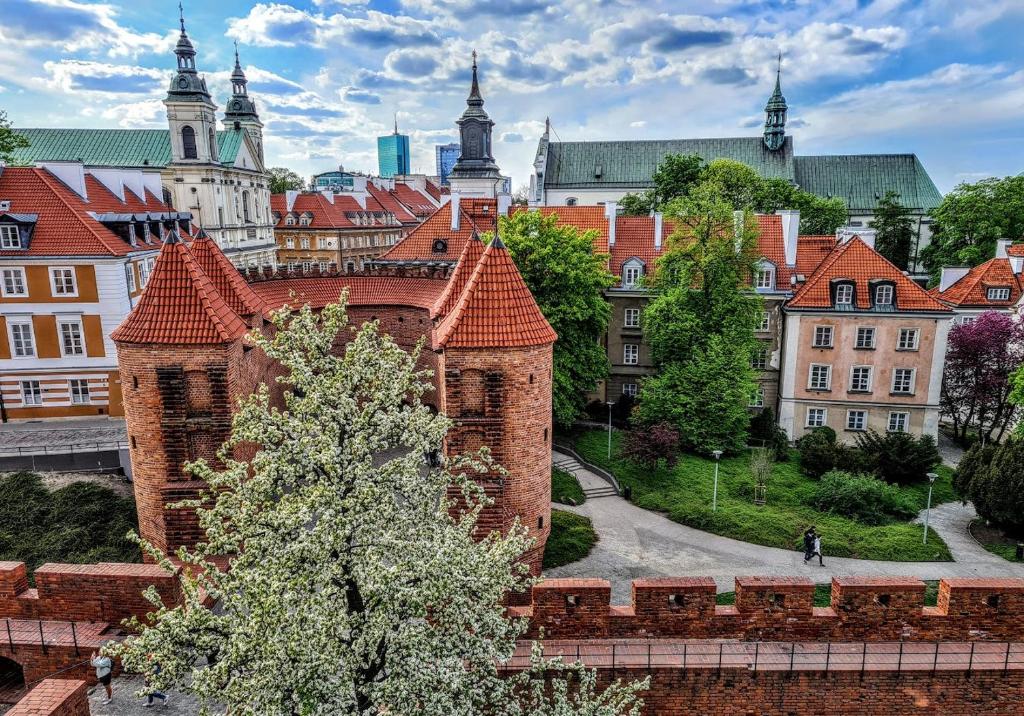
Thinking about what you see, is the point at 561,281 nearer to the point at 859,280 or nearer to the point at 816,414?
the point at 859,280

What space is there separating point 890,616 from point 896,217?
56550 mm

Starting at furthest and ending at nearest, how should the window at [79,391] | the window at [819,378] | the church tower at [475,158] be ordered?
1. the church tower at [475,158]
2. the window at [819,378]
3. the window at [79,391]

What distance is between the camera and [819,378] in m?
34.0

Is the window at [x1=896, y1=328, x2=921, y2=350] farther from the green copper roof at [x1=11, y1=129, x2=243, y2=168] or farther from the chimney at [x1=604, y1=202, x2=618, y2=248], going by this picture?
the green copper roof at [x1=11, y1=129, x2=243, y2=168]

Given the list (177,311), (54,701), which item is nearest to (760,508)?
(177,311)

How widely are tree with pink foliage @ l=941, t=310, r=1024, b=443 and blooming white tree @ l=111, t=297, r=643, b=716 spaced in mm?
33273

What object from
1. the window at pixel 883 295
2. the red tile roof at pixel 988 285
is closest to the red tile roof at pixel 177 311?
the window at pixel 883 295

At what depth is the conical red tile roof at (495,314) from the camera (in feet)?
50.9

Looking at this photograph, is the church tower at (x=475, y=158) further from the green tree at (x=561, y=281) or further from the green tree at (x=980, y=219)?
the green tree at (x=980, y=219)

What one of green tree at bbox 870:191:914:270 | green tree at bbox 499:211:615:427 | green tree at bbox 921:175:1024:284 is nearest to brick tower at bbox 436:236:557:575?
green tree at bbox 499:211:615:427

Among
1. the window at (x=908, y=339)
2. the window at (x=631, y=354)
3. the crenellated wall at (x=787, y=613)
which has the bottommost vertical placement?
the crenellated wall at (x=787, y=613)

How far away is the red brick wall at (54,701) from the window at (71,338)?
2410cm

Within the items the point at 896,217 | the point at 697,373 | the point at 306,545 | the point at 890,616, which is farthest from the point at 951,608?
the point at 896,217

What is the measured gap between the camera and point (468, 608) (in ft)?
28.7
